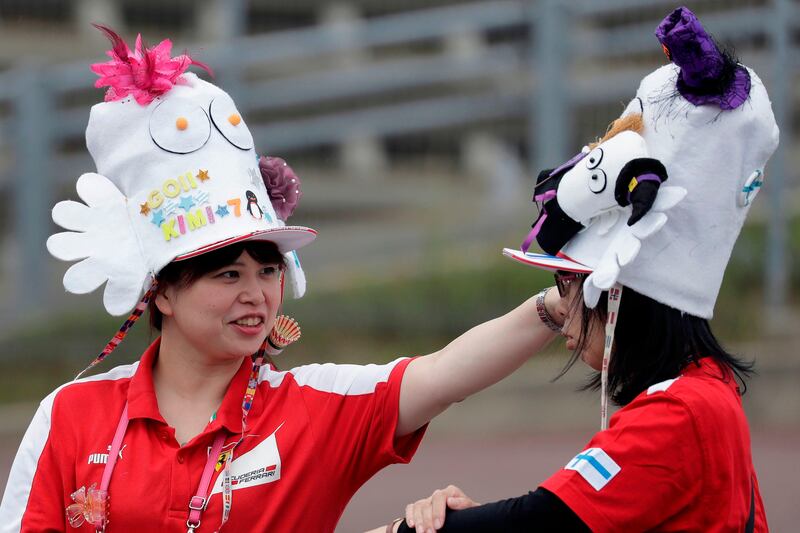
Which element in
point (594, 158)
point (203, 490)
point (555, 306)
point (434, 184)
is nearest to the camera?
point (594, 158)

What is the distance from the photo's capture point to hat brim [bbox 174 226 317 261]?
9.76 feet

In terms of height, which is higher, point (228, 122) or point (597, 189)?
point (228, 122)

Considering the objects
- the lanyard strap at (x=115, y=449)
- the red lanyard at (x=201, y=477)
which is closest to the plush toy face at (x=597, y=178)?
the red lanyard at (x=201, y=477)

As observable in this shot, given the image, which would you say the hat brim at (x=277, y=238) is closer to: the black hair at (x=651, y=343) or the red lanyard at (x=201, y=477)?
the red lanyard at (x=201, y=477)

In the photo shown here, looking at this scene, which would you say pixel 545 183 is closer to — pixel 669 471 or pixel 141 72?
pixel 669 471

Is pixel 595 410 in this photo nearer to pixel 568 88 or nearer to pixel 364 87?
pixel 568 88

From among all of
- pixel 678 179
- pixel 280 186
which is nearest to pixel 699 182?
pixel 678 179

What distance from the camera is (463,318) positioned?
28.6 ft

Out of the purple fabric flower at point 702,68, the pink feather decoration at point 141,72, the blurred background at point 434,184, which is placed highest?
the pink feather decoration at point 141,72

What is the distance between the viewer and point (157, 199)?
306 cm

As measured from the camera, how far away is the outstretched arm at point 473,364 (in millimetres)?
3039

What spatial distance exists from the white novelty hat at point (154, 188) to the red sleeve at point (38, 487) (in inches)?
14.4

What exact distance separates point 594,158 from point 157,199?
109 cm

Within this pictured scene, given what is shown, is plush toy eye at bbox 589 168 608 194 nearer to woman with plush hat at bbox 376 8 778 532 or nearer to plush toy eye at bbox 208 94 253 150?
woman with plush hat at bbox 376 8 778 532
